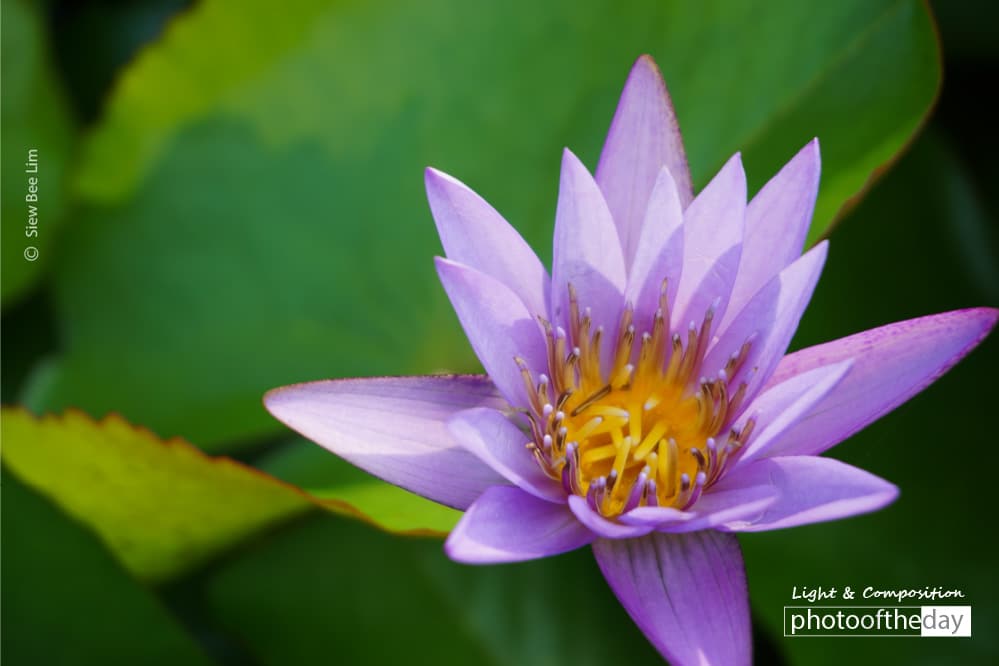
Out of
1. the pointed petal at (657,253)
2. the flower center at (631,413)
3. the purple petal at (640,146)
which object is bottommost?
the flower center at (631,413)

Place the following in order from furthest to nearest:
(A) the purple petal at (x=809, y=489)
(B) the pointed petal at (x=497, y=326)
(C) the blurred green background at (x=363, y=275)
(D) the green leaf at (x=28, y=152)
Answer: (D) the green leaf at (x=28, y=152)
(C) the blurred green background at (x=363, y=275)
(B) the pointed petal at (x=497, y=326)
(A) the purple petal at (x=809, y=489)

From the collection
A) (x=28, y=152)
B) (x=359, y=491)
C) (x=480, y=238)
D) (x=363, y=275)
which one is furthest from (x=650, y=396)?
(x=28, y=152)

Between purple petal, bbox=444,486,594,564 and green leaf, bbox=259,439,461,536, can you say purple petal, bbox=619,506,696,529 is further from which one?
green leaf, bbox=259,439,461,536

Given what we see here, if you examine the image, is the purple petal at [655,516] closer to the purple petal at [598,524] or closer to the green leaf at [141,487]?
the purple petal at [598,524]

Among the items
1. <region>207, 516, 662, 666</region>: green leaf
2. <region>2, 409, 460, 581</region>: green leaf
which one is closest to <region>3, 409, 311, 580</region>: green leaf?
<region>2, 409, 460, 581</region>: green leaf

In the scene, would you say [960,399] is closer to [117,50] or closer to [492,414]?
[492,414]

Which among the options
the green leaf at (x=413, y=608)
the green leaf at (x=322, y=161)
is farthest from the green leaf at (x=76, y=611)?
the green leaf at (x=322, y=161)

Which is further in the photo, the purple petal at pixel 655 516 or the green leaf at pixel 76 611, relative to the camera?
the green leaf at pixel 76 611
